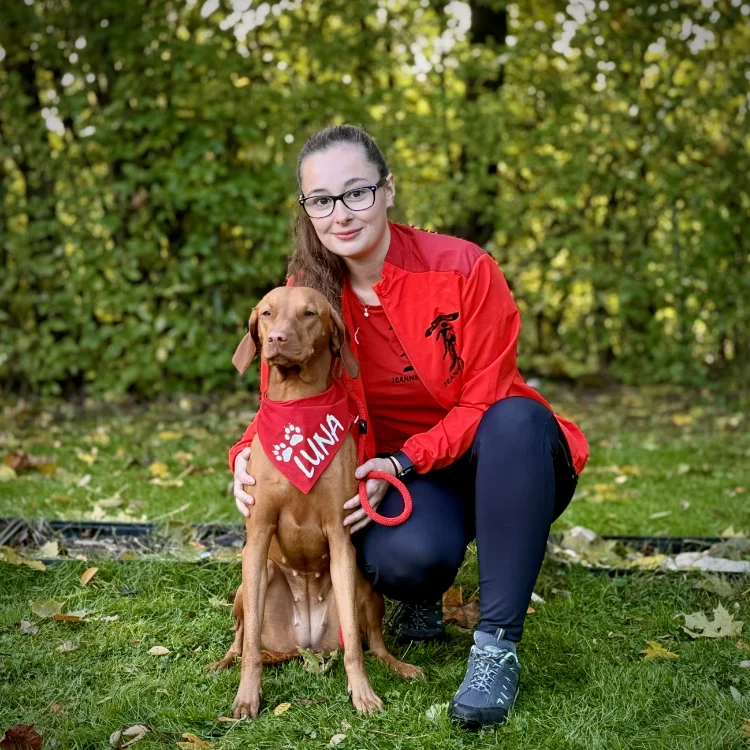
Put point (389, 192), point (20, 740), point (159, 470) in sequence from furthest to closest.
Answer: point (159, 470)
point (389, 192)
point (20, 740)

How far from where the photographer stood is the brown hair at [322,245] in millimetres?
2887

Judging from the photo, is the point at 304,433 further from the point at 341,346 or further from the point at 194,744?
the point at 194,744

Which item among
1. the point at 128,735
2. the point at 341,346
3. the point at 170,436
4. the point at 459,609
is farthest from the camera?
the point at 170,436

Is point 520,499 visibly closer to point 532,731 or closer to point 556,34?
point 532,731

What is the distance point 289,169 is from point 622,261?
2683 mm

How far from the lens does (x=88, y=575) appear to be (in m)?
3.39

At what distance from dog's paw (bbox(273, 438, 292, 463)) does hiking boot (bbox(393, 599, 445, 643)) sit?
72cm

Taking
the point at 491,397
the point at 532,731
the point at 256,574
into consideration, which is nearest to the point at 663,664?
the point at 532,731

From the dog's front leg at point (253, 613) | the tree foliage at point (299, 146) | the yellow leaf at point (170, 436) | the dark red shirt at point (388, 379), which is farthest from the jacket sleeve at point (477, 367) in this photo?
the tree foliage at point (299, 146)

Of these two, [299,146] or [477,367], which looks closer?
[477,367]

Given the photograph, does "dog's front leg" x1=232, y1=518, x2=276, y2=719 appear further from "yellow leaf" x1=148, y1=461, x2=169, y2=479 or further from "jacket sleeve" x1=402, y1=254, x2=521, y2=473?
"yellow leaf" x1=148, y1=461, x2=169, y2=479

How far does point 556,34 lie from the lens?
7.08 m

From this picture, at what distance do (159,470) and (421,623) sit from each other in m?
2.40

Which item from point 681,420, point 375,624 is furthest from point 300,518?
point 681,420
